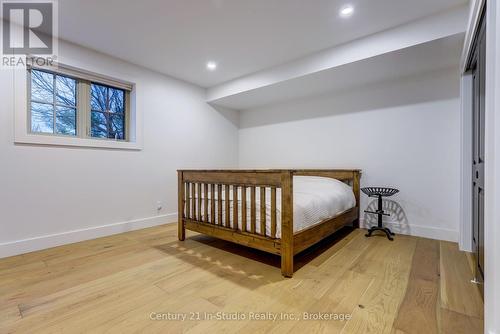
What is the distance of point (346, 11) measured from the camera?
206 cm

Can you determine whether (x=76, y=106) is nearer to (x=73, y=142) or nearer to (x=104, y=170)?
(x=73, y=142)

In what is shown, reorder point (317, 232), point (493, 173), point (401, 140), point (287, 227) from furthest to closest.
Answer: point (401, 140), point (317, 232), point (287, 227), point (493, 173)

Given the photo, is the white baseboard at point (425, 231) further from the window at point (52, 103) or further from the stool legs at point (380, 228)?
the window at point (52, 103)

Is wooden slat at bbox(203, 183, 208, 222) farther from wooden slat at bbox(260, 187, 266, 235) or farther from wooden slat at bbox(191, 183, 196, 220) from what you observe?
wooden slat at bbox(260, 187, 266, 235)

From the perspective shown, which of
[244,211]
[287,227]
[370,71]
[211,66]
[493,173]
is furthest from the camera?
[211,66]

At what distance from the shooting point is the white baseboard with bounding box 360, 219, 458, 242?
2.66m

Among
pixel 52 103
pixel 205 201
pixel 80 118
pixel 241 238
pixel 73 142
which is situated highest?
pixel 52 103

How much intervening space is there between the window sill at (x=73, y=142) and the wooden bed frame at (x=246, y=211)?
36.6 inches

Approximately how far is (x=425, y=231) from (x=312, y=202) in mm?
1731

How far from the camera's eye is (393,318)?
1302mm

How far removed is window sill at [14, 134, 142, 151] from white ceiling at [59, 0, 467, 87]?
1061mm

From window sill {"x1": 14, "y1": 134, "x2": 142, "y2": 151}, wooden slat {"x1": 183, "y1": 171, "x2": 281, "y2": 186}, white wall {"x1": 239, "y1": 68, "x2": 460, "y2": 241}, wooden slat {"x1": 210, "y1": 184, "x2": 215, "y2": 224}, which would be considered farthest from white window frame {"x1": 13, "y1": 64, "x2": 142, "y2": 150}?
white wall {"x1": 239, "y1": 68, "x2": 460, "y2": 241}

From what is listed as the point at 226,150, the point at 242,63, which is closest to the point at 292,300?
the point at 242,63

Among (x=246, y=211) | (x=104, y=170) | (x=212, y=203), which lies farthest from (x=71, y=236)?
(x=246, y=211)
